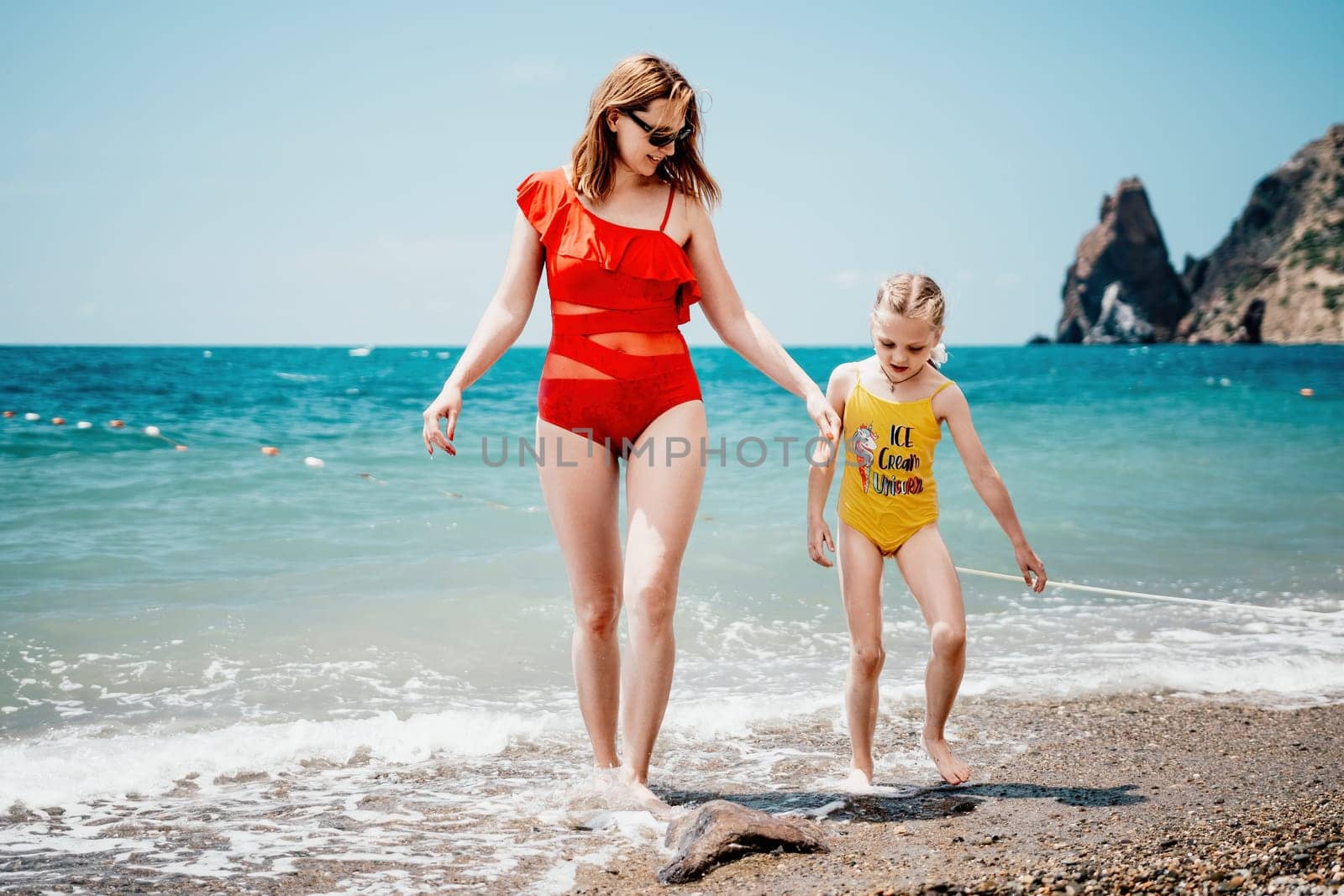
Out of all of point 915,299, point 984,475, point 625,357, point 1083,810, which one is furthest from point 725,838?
point 915,299

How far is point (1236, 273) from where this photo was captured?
330 feet

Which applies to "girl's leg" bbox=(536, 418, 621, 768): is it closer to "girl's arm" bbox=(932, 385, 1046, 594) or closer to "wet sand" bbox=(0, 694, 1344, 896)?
"wet sand" bbox=(0, 694, 1344, 896)

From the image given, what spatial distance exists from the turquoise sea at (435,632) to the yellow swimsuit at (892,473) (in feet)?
3.14

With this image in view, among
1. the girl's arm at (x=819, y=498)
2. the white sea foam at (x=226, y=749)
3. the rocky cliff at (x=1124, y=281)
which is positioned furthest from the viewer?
the rocky cliff at (x=1124, y=281)

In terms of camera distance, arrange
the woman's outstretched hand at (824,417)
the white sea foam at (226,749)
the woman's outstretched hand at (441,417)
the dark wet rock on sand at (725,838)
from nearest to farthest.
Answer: the dark wet rock on sand at (725,838) < the woman's outstretched hand at (441,417) < the woman's outstretched hand at (824,417) < the white sea foam at (226,749)

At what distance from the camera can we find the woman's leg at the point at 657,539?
9.84ft

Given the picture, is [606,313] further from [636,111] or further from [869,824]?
[869,824]

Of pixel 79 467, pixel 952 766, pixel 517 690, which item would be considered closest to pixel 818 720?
pixel 952 766

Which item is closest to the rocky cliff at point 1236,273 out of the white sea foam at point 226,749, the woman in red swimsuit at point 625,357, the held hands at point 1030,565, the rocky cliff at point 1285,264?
the rocky cliff at point 1285,264

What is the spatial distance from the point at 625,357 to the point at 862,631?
1.21m

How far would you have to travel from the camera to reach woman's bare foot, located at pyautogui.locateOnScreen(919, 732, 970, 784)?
11.4ft

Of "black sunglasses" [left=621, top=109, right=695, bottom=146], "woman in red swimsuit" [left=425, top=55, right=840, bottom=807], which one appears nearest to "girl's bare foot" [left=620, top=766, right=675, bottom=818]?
"woman in red swimsuit" [left=425, top=55, right=840, bottom=807]

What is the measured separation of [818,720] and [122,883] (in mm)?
2637

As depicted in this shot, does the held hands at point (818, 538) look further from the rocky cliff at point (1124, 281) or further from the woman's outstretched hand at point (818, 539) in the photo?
the rocky cliff at point (1124, 281)
